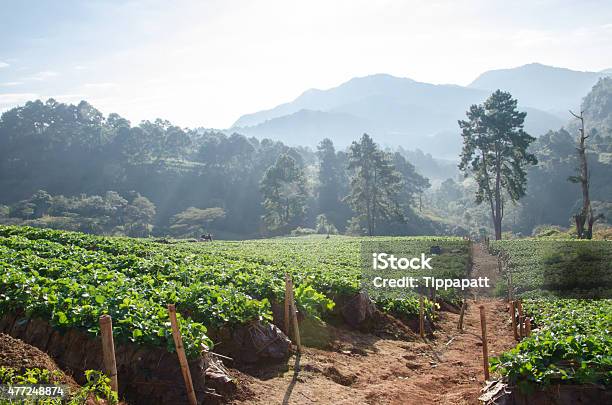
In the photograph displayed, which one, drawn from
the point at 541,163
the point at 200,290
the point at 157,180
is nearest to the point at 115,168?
the point at 157,180

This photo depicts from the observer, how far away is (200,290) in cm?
1100

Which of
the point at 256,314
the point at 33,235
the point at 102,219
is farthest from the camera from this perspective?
the point at 102,219

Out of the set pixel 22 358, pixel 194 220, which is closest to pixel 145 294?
pixel 22 358

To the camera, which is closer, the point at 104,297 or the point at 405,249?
the point at 104,297

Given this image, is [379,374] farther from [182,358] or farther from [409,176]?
[409,176]

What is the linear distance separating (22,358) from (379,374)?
7.25 metres

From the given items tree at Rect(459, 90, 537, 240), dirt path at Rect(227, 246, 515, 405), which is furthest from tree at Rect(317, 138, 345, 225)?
dirt path at Rect(227, 246, 515, 405)

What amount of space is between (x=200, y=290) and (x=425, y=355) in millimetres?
6518

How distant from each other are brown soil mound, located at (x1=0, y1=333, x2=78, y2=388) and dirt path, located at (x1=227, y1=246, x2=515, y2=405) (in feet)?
9.73

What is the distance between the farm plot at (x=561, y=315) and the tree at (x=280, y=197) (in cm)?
5219

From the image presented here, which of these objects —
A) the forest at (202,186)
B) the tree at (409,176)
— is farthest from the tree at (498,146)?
the tree at (409,176)

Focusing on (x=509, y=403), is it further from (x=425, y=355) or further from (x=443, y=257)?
(x=443, y=257)

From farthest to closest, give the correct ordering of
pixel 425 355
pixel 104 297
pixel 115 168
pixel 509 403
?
1. pixel 115 168
2. pixel 425 355
3. pixel 104 297
4. pixel 509 403

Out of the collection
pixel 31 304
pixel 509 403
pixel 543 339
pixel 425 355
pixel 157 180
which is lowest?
pixel 425 355
